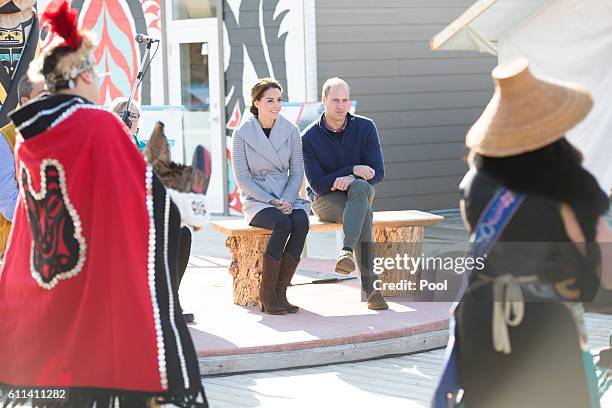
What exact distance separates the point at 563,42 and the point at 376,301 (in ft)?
10.0

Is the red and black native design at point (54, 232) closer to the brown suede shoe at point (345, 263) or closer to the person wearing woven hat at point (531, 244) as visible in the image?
the person wearing woven hat at point (531, 244)

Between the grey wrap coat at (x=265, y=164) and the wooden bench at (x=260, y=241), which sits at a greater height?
the grey wrap coat at (x=265, y=164)

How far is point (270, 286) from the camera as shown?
6.63 meters

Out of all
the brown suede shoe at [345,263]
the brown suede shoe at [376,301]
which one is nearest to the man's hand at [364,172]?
the brown suede shoe at [345,263]

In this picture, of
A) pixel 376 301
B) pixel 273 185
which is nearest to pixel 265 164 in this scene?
pixel 273 185

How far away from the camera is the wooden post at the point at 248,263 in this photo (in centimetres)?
691

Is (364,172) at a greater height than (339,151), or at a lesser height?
lesser

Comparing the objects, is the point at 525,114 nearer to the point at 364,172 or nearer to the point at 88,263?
the point at 88,263

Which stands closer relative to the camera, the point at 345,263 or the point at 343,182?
the point at 345,263

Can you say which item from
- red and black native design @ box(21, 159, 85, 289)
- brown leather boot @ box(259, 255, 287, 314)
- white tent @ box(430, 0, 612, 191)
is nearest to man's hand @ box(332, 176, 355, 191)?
brown leather boot @ box(259, 255, 287, 314)

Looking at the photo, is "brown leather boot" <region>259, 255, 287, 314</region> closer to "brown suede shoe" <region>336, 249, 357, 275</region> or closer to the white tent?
"brown suede shoe" <region>336, 249, 357, 275</region>

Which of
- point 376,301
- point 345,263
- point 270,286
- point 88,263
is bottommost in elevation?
point 376,301

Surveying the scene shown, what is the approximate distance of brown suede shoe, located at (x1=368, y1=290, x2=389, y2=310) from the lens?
6676 mm

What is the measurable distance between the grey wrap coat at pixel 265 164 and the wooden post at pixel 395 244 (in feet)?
2.08
